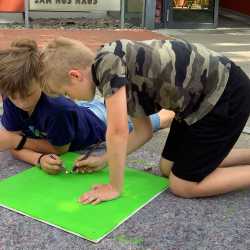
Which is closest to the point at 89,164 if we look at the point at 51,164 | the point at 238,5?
the point at 51,164

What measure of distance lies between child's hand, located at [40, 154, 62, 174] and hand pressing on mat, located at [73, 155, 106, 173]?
0.09 meters

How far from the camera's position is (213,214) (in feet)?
6.56

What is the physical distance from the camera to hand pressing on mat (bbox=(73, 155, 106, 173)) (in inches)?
91.7

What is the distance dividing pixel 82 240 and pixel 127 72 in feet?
2.12

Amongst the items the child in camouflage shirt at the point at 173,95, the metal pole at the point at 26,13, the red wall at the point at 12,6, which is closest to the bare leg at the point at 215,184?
the child in camouflage shirt at the point at 173,95

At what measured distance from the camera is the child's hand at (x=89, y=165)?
7.64 feet

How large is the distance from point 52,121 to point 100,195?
0.50 metres

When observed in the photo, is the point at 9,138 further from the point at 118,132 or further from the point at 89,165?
the point at 118,132

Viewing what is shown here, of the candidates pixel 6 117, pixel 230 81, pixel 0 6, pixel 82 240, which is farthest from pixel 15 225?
pixel 0 6

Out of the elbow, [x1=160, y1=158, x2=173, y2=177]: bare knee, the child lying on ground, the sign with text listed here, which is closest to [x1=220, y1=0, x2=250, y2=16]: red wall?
the sign with text

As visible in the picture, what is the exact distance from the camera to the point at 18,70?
2.11 m

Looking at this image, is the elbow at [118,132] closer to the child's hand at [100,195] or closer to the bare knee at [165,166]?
the child's hand at [100,195]

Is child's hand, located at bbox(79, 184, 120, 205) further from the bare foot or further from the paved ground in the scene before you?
the bare foot

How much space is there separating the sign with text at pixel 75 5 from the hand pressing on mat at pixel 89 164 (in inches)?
300
